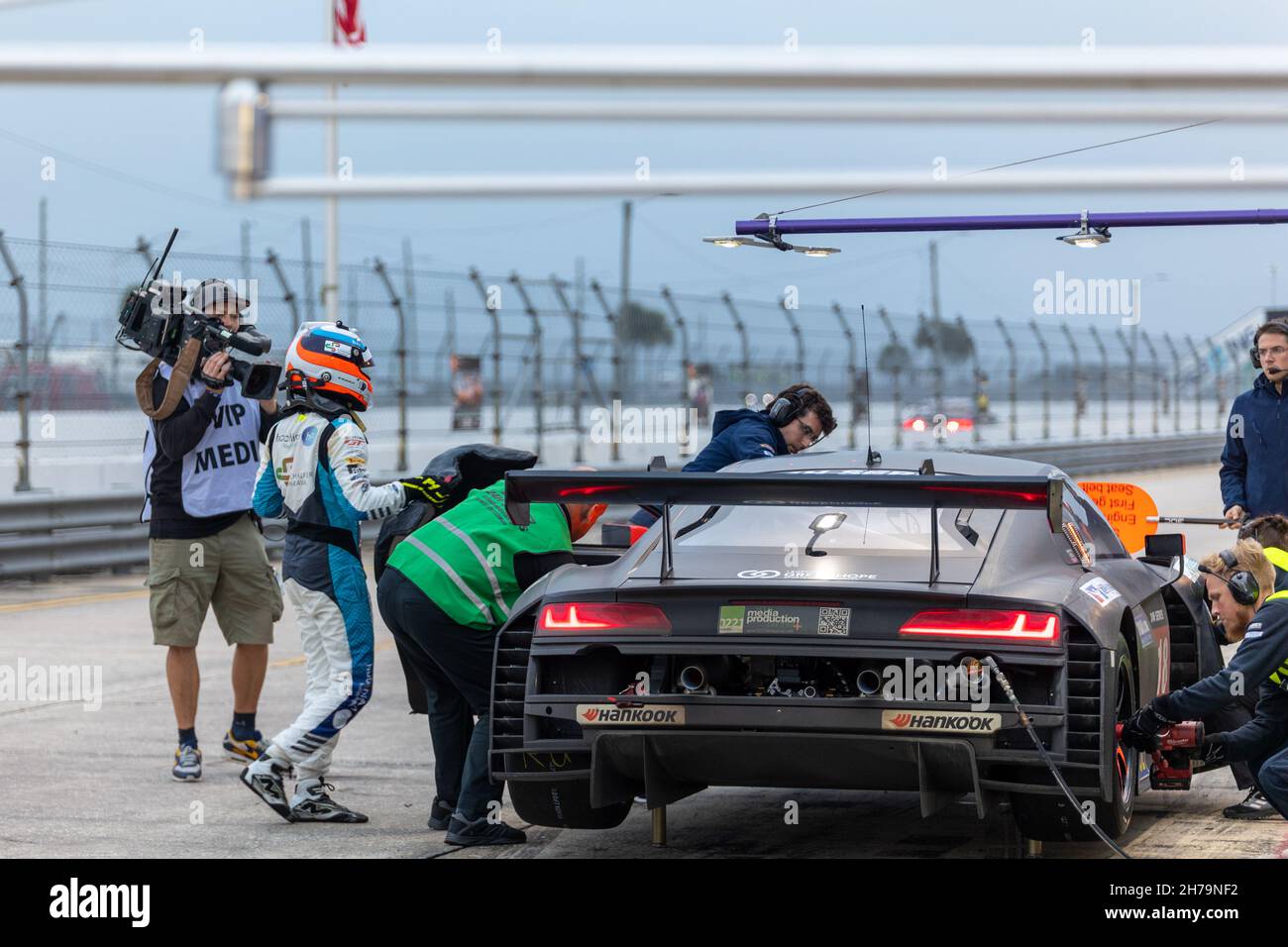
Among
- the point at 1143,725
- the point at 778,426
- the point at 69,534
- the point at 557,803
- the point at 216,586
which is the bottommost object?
the point at 557,803

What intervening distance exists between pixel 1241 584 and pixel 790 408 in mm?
2350

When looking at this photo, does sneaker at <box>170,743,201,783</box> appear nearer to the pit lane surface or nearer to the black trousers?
the pit lane surface

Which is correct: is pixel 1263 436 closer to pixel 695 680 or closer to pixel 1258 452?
pixel 1258 452

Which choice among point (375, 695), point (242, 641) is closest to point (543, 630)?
point (242, 641)

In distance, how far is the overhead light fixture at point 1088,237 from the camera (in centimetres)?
806

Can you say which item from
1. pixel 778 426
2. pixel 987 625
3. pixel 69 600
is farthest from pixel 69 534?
pixel 987 625

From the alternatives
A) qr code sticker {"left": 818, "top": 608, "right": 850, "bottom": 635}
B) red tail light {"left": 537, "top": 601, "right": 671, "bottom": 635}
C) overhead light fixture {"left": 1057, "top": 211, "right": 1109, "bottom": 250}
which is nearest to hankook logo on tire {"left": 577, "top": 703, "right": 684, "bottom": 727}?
red tail light {"left": 537, "top": 601, "right": 671, "bottom": 635}

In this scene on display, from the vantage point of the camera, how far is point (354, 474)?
6633 mm

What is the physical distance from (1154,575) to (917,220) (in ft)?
7.91

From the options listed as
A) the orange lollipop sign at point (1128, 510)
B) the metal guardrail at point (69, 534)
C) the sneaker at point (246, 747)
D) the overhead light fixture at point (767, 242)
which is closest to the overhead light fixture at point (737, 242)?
the overhead light fixture at point (767, 242)

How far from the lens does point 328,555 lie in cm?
666

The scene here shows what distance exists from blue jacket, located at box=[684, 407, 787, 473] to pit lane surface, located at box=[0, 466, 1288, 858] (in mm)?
1408

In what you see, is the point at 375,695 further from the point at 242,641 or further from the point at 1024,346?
the point at 1024,346
